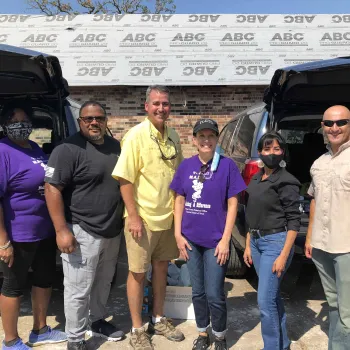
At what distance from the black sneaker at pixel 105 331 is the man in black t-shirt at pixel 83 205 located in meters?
0.23

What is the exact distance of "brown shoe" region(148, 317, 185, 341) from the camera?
3.04 m

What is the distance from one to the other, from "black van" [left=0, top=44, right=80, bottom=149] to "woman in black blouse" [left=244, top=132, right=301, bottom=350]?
1725 millimetres

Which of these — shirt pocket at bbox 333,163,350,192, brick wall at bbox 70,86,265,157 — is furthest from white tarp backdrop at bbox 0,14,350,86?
shirt pocket at bbox 333,163,350,192

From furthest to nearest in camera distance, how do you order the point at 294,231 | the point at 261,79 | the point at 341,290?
the point at 261,79
the point at 294,231
the point at 341,290

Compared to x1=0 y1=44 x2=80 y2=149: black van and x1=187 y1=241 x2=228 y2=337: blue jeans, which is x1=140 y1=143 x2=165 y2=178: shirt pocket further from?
x1=0 y1=44 x2=80 y2=149: black van

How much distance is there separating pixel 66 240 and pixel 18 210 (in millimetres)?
397

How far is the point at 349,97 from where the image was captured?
367 centimetres

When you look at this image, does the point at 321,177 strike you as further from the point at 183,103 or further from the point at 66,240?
the point at 183,103

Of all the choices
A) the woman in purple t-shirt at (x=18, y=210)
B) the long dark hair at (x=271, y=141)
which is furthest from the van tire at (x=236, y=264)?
the woman in purple t-shirt at (x=18, y=210)

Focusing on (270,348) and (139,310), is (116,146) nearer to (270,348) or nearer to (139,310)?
(139,310)

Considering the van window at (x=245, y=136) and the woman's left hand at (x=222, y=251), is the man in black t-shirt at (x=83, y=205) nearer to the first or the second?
the woman's left hand at (x=222, y=251)

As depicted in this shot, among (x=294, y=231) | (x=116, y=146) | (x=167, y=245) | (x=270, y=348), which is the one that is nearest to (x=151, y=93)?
(x=116, y=146)

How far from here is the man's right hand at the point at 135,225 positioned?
2734 millimetres

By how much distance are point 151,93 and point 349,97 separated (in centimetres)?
202
